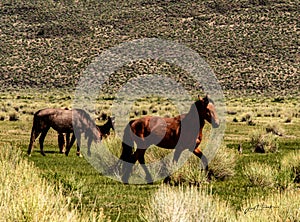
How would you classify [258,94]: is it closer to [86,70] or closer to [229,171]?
[86,70]

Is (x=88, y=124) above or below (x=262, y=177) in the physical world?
above

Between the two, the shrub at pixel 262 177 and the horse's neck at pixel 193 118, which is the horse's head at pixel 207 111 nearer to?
the horse's neck at pixel 193 118

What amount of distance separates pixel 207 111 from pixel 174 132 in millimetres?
961

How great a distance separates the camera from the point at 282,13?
10281 centimetres

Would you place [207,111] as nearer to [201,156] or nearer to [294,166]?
[201,156]

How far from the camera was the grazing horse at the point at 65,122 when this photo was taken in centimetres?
2131

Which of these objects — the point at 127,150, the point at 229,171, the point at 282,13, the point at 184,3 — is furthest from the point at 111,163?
the point at 184,3

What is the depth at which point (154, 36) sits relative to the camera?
9794 cm

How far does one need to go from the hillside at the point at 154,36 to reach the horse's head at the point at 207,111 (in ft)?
231

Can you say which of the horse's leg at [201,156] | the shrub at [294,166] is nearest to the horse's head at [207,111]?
the horse's leg at [201,156]

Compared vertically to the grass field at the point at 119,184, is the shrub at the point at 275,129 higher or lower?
higher

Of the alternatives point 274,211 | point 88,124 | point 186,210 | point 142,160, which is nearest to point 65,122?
point 88,124

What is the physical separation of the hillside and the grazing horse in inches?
2523

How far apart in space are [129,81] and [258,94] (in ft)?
56.6
